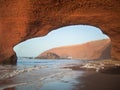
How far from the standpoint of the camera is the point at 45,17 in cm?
1944

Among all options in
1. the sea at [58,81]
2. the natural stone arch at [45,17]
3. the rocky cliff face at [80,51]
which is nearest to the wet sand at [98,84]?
the sea at [58,81]

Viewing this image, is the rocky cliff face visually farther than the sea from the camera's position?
Yes

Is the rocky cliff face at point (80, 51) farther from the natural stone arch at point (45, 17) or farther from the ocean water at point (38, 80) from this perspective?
the ocean water at point (38, 80)

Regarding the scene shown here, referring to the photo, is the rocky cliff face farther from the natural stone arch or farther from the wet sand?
the wet sand

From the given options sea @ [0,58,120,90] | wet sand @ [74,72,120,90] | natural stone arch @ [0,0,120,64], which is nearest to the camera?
wet sand @ [74,72,120,90]

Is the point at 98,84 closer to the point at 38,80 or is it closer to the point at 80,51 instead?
the point at 38,80

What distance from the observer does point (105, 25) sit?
22281mm

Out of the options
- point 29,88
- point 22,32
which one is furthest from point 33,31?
point 29,88

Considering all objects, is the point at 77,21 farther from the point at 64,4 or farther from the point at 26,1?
the point at 26,1

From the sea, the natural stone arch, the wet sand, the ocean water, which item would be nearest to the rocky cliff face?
the natural stone arch

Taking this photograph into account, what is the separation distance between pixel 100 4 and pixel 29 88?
12.0 meters

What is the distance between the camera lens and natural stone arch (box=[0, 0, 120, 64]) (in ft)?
55.8

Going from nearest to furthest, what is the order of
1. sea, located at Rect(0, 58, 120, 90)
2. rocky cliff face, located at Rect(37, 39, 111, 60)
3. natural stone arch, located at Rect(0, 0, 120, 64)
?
1. sea, located at Rect(0, 58, 120, 90)
2. natural stone arch, located at Rect(0, 0, 120, 64)
3. rocky cliff face, located at Rect(37, 39, 111, 60)

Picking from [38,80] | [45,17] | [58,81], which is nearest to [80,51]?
[45,17]
